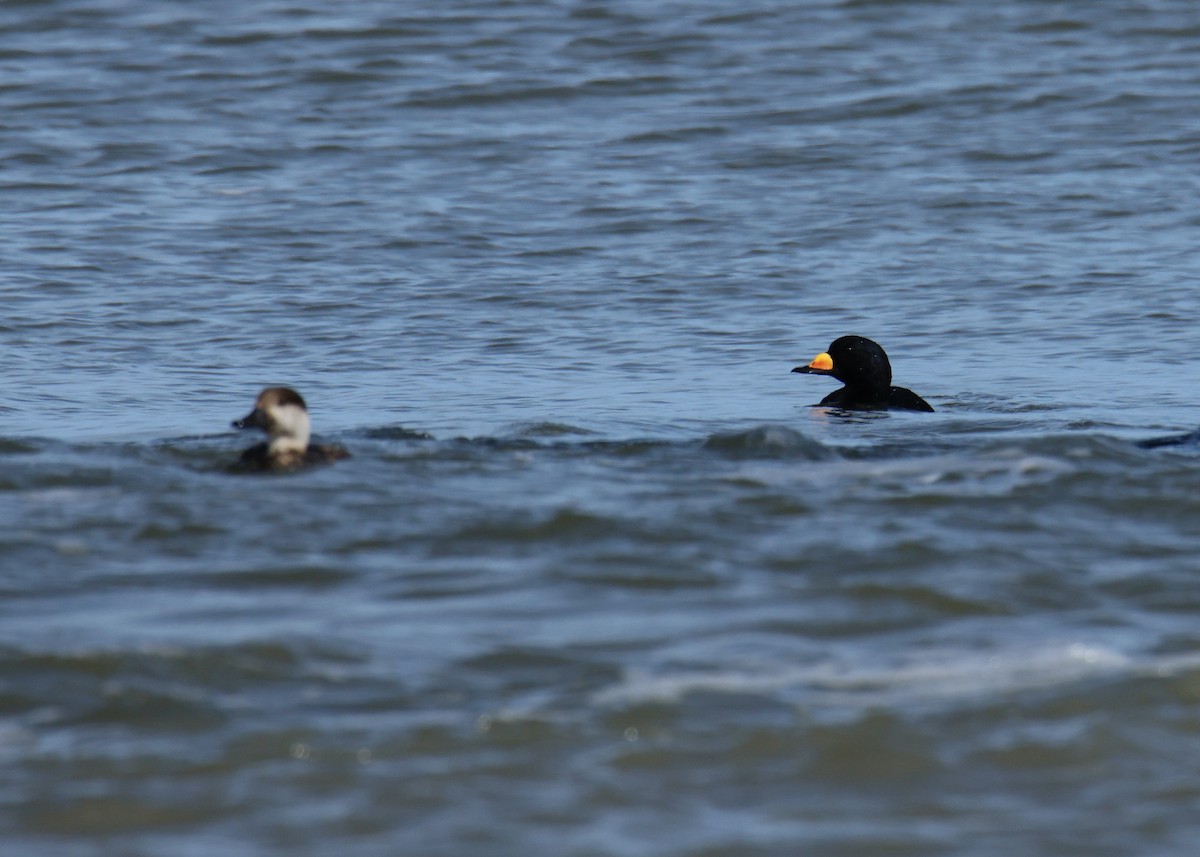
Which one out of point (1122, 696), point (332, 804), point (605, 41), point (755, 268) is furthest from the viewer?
point (605, 41)

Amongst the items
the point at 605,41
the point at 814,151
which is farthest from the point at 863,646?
the point at 605,41

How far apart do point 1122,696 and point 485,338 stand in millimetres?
8484

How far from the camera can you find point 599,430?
392 inches

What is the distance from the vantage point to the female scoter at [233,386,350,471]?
8016mm

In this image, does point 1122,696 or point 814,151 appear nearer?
point 1122,696

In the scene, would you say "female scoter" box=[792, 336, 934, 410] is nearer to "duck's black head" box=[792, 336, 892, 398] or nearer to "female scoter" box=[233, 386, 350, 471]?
"duck's black head" box=[792, 336, 892, 398]

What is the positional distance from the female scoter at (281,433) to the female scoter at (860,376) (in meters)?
4.51

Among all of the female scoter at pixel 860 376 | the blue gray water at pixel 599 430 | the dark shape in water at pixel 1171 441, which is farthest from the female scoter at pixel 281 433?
the female scoter at pixel 860 376

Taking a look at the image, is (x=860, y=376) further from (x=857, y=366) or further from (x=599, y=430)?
(x=599, y=430)

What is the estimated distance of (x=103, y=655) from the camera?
5660mm

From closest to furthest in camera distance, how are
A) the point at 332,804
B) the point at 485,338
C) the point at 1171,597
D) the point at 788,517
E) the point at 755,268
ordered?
the point at 332,804
the point at 1171,597
the point at 788,517
the point at 485,338
the point at 755,268

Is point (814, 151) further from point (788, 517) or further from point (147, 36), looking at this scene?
point (788, 517)

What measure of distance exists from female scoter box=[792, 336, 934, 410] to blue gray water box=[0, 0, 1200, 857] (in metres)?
0.29

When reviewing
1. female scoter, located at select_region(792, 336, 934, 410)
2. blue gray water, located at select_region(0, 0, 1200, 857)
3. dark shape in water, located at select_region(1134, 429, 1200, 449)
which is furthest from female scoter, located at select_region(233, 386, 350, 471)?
female scoter, located at select_region(792, 336, 934, 410)
